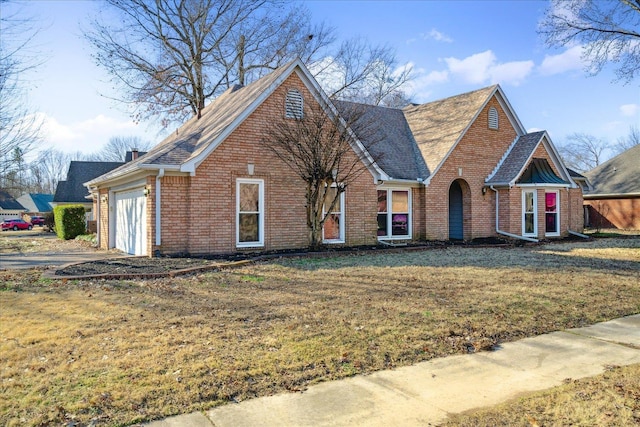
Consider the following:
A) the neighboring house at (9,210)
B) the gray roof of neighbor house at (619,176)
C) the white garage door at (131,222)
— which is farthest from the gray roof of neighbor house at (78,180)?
the gray roof of neighbor house at (619,176)

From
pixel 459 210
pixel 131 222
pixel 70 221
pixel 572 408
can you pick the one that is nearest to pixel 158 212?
pixel 131 222

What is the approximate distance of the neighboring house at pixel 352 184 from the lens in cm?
1369

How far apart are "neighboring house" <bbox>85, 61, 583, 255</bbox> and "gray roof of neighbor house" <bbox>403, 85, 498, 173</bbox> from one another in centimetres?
6

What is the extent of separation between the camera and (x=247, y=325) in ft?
21.2

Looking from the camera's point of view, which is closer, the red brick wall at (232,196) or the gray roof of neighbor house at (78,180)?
the red brick wall at (232,196)

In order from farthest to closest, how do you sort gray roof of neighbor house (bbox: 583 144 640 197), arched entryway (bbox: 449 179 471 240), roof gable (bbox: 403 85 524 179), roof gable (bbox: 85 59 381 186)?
gray roof of neighbor house (bbox: 583 144 640 197) < arched entryway (bbox: 449 179 471 240) < roof gable (bbox: 403 85 524 179) < roof gable (bbox: 85 59 381 186)

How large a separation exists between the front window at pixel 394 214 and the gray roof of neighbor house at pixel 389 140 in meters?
0.80

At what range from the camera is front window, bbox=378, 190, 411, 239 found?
1838 cm

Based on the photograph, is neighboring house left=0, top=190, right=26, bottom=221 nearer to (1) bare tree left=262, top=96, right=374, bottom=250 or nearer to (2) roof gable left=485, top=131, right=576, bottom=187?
(1) bare tree left=262, top=96, right=374, bottom=250

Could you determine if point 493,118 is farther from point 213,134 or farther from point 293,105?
point 213,134

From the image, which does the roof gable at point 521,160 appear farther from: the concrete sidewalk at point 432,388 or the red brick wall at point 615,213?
the concrete sidewalk at point 432,388

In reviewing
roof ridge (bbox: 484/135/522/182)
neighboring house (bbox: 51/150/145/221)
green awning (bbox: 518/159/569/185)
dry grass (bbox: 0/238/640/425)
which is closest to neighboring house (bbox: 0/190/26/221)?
neighboring house (bbox: 51/150/145/221)

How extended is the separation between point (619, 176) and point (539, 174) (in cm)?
1577

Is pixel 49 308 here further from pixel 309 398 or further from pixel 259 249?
pixel 259 249
